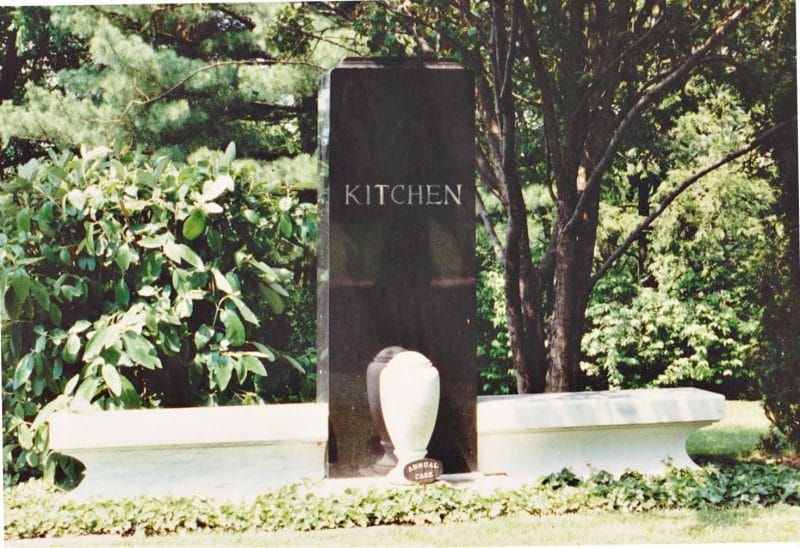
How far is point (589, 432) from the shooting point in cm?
555

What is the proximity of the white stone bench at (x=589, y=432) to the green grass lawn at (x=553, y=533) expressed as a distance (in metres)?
0.72

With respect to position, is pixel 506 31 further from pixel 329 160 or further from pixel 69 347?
pixel 69 347

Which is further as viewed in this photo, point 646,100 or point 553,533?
point 646,100

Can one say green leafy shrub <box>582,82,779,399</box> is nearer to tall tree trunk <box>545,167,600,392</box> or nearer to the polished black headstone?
tall tree trunk <box>545,167,600,392</box>

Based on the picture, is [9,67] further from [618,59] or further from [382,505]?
[382,505]

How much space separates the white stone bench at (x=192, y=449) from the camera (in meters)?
4.96

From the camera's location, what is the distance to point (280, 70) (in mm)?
7527

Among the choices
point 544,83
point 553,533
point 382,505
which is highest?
point 544,83

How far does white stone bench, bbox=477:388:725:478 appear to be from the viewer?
5477 millimetres

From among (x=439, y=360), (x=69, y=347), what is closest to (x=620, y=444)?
(x=439, y=360)

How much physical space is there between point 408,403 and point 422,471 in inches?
14.6

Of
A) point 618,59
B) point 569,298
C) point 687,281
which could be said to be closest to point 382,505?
point 569,298

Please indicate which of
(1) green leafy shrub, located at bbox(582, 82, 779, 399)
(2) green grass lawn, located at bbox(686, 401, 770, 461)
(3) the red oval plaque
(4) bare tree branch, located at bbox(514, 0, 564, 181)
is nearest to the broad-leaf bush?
(3) the red oval plaque

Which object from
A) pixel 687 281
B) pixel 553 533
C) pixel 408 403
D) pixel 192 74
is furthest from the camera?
pixel 687 281
